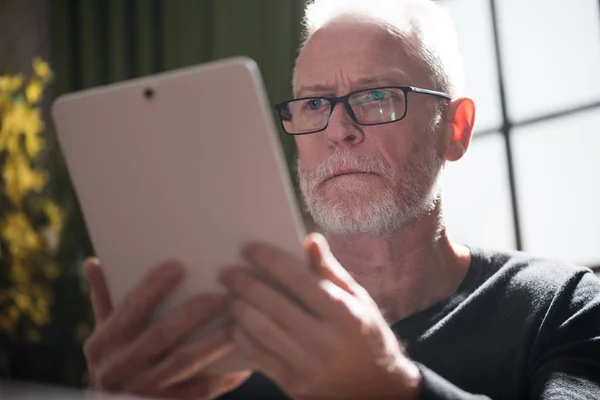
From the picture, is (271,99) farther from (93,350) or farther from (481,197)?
(93,350)

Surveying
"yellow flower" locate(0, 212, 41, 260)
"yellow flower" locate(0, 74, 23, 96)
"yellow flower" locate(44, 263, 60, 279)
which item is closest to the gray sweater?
"yellow flower" locate(44, 263, 60, 279)

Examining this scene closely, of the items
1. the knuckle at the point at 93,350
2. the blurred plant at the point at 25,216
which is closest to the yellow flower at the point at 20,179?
the blurred plant at the point at 25,216

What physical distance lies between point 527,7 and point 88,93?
625 millimetres

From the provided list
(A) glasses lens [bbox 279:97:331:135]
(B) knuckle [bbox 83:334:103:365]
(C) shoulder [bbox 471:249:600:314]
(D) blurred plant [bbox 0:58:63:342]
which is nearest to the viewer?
(B) knuckle [bbox 83:334:103:365]

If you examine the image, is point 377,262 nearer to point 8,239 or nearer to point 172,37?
point 172,37

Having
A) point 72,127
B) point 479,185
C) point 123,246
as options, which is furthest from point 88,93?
point 479,185

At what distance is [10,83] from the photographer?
60.5 inches

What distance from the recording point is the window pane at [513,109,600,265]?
90 centimetres

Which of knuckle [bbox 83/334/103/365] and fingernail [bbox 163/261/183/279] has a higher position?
fingernail [bbox 163/261/183/279]

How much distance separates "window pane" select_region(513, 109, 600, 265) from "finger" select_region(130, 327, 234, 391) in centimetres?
48

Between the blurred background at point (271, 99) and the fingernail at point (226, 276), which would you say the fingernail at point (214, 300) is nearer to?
the fingernail at point (226, 276)

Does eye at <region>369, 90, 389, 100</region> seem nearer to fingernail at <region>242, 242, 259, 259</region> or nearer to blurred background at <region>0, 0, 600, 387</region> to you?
blurred background at <region>0, 0, 600, 387</region>

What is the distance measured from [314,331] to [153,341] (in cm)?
20

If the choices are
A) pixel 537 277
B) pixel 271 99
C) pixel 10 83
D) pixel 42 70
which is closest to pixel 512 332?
pixel 537 277
